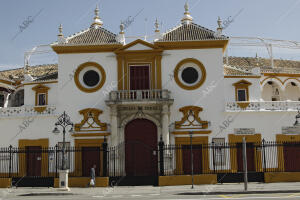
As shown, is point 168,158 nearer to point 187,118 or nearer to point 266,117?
point 187,118

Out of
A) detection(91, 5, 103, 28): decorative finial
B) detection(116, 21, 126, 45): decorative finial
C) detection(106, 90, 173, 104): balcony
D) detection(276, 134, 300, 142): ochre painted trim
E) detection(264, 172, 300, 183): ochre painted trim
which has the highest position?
detection(91, 5, 103, 28): decorative finial

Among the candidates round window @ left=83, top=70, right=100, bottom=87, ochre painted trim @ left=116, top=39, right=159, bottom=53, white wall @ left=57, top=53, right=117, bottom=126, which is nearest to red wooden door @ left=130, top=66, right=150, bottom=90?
white wall @ left=57, top=53, right=117, bottom=126

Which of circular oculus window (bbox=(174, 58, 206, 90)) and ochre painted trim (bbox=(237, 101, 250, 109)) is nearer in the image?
ochre painted trim (bbox=(237, 101, 250, 109))

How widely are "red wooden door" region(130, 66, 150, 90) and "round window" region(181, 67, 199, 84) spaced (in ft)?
8.68

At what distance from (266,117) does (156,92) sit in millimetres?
8089

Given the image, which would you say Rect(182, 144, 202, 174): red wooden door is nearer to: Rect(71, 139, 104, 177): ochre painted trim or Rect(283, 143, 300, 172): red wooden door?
Rect(71, 139, 104, 177): ochre painted trim

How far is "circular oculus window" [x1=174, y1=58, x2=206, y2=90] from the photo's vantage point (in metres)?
26.9

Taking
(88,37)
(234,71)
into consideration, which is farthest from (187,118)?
(88,37)

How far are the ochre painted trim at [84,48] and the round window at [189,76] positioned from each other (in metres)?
5.17

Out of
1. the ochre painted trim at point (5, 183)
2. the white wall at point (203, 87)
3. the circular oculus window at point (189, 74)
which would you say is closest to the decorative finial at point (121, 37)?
the white wall at point (203, 87)

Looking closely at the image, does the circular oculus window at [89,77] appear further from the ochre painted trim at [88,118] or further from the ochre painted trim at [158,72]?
the ochre painted trim at [158,72]

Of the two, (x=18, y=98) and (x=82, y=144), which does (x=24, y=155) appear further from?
(x=18, y=98)

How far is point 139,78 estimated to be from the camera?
27188mm

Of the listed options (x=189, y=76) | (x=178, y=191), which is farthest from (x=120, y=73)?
(x=178, y=191)
